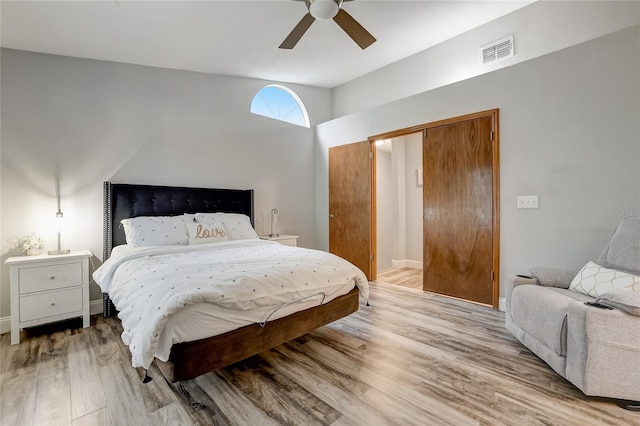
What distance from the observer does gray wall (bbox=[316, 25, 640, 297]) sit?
2.39 m

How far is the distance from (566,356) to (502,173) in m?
1.90

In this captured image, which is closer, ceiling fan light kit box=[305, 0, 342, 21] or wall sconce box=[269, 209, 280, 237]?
ceiling fan light kit box=[305, 0, 342, 21]

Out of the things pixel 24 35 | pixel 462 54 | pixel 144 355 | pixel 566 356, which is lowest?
pixel 566 356

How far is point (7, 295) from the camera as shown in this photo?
2754 millimetres

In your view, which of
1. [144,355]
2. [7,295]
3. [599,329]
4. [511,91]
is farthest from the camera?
[511,91]

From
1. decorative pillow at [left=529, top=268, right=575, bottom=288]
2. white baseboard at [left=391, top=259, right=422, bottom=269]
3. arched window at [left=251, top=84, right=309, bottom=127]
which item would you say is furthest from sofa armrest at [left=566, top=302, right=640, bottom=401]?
arched window at [left=251, top=84, right=309, bottom=127]

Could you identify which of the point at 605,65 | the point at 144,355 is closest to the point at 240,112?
the point at 144,355

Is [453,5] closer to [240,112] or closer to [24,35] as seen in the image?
[240,112]

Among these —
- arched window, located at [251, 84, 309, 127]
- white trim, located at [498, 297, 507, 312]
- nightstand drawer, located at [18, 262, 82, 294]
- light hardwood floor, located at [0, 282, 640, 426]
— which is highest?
arched window, located at [251, 84, 309, 127]

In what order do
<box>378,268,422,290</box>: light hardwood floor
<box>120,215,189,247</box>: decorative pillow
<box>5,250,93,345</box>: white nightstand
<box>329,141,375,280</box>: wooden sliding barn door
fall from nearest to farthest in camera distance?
<box>5,250,93,345</box>: white nightstand < <box>120,215,189,247</box>: decorative pillow < <box>378,268,422,290</box>: light hardwood floor < <box>329,141,375,280</box>: wooden sliding barn door

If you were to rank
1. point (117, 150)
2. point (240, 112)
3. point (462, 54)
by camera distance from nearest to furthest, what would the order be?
point (117, 150) < point (462, 54) < point (240, 112)

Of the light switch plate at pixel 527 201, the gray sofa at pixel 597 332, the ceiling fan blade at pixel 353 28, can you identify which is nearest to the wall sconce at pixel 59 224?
the ceiling fan blade at pixel 353 28

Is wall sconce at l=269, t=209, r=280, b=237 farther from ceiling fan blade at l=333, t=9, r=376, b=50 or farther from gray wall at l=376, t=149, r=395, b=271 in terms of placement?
ceiling fan blade at l=333, t=9, r=376, b=50

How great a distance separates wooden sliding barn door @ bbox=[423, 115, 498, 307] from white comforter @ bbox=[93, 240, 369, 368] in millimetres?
1499
